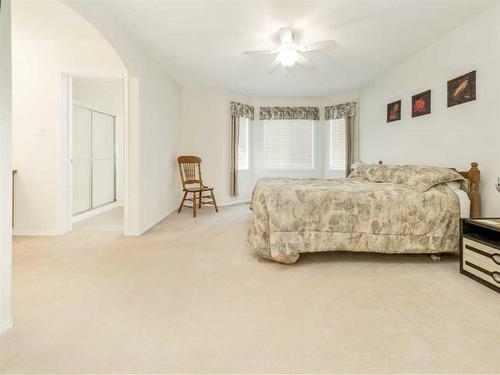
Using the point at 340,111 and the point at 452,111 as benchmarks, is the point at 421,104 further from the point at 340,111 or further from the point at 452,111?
the point at 340,111

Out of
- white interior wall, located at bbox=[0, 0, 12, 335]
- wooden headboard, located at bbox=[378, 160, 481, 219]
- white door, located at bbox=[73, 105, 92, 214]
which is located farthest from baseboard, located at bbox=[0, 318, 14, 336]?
wooden headboard, located at bbox=[378, 160, 481, 219]

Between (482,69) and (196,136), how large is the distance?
448 cm

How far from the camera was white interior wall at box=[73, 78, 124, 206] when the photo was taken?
5457mm

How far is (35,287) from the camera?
79.0 inches

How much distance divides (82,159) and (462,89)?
530 centimetres

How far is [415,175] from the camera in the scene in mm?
2912

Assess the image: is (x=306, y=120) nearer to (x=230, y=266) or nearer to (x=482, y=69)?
(x=482, y=69)

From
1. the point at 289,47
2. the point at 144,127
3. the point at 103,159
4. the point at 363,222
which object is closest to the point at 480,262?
the point at 363,222

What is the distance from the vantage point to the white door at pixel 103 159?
5082 millimetres

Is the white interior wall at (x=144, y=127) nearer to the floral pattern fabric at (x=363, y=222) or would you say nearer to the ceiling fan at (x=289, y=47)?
the ceiling fan at (x=289, y=47)

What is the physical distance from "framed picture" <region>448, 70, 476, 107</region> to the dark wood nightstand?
139 cm

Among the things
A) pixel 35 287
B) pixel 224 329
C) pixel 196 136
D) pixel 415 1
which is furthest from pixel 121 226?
pixel 415 1

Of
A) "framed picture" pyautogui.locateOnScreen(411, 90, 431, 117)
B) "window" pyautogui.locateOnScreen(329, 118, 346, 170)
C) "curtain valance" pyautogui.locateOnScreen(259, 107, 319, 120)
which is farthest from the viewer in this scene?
→ "curtain valance" pyautogui.locateOnScreen(259, 107, 319, 120)

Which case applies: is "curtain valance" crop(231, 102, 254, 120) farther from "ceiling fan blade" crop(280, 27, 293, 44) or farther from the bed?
the bed
